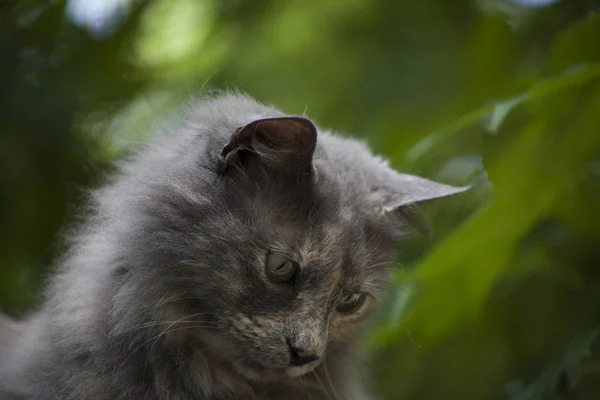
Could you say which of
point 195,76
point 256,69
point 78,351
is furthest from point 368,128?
point 78,351

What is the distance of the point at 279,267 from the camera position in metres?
1.57

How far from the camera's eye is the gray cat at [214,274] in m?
1.57

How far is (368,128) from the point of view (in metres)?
2.45

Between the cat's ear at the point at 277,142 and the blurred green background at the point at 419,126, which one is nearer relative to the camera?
the cat's ear at the point at 277,142

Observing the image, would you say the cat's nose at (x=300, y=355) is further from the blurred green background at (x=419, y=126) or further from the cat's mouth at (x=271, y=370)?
the blurred green background at (x=419, y=126)

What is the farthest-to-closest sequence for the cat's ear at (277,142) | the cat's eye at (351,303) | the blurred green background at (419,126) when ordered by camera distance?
the blurred green background at (419,126) < the cat's eye at (351,303) < the cat's ear at (277,142)

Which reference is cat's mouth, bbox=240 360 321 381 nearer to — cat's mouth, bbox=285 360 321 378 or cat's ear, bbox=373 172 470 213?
cat's mouth, bbox=285 360 321 378

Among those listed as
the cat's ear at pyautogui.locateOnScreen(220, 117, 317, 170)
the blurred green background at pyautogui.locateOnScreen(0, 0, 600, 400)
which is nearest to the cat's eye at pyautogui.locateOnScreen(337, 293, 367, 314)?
→ the blurred green background at pyautogui.locateOnScreen(0, 0, 600, 400)

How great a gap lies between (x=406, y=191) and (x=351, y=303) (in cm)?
30

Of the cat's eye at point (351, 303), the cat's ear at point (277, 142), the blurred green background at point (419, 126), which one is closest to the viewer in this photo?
the cat's ear at point (277, 142)

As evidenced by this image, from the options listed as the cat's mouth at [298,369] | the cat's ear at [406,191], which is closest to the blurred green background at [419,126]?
the cat's ear at [406,191]

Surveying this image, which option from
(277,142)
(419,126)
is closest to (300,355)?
(277,142)

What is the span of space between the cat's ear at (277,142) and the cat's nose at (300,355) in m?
0.38

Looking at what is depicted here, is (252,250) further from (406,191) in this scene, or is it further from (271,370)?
(406,191)
